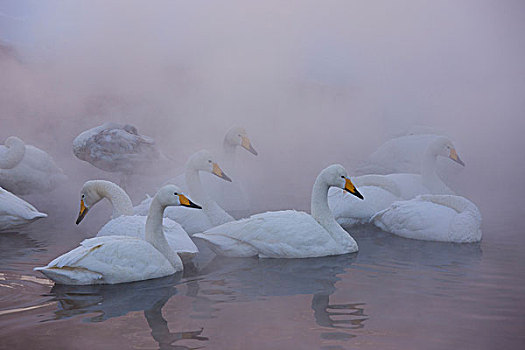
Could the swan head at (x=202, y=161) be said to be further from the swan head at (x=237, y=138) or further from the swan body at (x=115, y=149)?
the swan body at (x=115, y=149)

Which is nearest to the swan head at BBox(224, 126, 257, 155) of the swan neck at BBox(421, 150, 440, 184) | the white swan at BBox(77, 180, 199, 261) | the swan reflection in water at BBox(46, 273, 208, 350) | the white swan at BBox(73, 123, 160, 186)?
the white swan at BBox(73, 123, 160, 186)

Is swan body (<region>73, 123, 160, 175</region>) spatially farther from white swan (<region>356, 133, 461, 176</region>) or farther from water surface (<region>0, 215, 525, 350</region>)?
white swan (<region>356, 133, 461, 176</region>)

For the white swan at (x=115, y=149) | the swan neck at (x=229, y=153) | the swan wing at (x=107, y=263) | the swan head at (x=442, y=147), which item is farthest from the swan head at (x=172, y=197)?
the swan head at (x=442, y=147)

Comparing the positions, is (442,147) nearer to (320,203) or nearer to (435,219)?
(435,219)

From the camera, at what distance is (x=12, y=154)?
7.32m

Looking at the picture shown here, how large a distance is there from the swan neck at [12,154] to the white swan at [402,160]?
4536 mm

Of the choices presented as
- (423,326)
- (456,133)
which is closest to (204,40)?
(456,133)

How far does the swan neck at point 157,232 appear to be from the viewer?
13.7 feet

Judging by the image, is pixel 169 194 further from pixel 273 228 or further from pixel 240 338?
pixel 240 338

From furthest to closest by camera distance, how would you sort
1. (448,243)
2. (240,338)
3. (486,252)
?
(448,243), (486,252), (240,338)

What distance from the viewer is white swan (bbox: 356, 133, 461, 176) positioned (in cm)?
836

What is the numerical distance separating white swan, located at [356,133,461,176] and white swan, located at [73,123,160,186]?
3085 millimetres

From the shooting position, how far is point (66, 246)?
512 centimetres

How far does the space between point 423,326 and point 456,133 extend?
11674 mm
